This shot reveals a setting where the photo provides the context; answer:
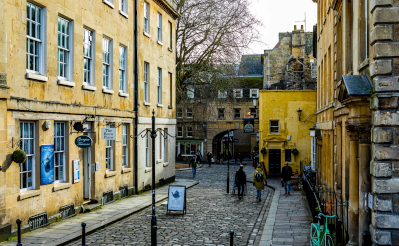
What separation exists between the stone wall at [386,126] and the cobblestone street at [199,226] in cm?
429

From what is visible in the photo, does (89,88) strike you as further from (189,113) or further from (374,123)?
(189,113)

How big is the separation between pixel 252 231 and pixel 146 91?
11.8 metres

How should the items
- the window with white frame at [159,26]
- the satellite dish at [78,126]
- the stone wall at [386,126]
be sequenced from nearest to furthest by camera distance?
the stone wall at [386,126]
the satellite dish at [78,126]
the window with white frame at [159,26]

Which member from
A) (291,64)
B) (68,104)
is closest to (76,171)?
(68,104)

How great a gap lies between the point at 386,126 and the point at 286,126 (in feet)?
84.9

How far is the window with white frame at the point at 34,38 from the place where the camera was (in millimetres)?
12969

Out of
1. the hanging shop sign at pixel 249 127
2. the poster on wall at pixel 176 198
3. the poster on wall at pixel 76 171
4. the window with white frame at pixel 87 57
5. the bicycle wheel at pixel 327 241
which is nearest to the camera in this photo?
the bicycle wheel at pixel 327 241

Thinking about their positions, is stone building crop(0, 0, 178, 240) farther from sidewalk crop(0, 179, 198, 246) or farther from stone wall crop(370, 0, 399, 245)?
stone wall crop(370, 0, 399, 245)

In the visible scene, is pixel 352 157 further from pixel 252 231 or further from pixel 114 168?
pixel 114 168

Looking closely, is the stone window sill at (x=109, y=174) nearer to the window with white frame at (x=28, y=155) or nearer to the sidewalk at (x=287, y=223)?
the window with white frame at (x=28, y=155)

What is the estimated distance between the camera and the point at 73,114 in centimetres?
1524

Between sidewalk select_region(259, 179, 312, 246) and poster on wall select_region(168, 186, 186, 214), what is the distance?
123 inches

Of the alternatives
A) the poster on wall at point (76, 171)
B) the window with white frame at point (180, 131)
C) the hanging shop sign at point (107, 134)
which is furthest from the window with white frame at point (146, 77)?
the window with white frame at point (180, 131)

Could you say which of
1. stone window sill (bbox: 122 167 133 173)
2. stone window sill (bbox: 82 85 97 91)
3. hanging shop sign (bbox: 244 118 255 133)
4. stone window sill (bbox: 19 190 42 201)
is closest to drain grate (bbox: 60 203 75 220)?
stone window sill (bbox: 19 190 42 201)
